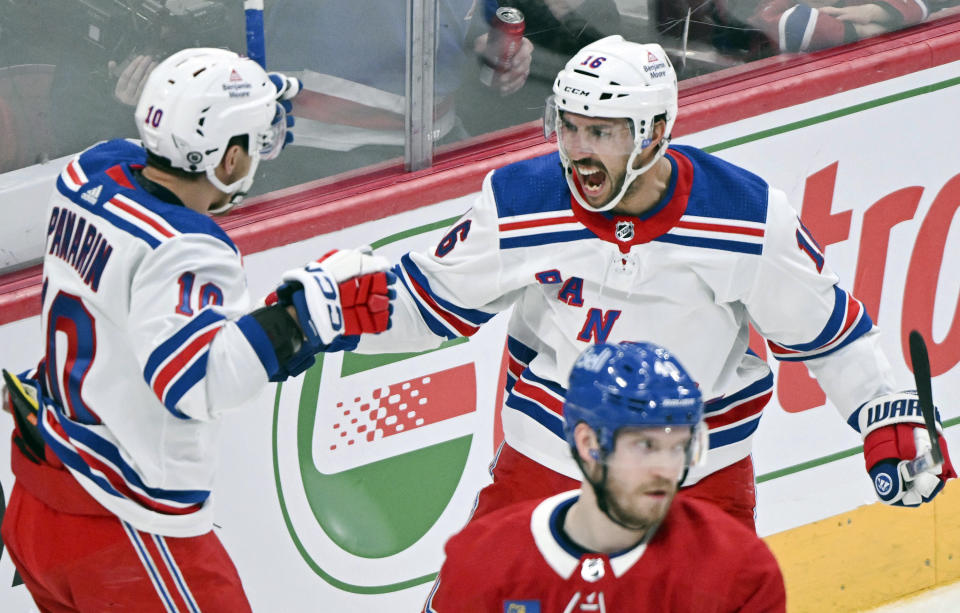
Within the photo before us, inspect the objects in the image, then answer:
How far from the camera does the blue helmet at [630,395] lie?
2094 mm

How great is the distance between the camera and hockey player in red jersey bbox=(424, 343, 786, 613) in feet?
6.91

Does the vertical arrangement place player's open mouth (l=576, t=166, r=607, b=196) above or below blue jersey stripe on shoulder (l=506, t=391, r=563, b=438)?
above

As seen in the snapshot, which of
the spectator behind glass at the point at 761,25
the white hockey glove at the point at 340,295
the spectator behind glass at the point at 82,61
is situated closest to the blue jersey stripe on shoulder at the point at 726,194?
the white hockey glove at the point at 340,295

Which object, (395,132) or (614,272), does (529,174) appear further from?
(395,132)

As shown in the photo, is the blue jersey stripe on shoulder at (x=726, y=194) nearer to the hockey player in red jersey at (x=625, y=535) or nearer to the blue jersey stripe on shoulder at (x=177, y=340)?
the hockey player in red jersey at (x=625, y=535)

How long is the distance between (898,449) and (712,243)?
0.48 m

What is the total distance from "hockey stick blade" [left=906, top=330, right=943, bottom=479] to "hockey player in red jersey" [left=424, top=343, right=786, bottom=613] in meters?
0.50

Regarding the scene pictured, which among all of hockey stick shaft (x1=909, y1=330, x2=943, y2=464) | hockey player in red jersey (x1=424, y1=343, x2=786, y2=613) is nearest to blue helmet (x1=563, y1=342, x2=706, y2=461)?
hockey player in red jersey (x1=424, y1=343, x2=786, y2=613)

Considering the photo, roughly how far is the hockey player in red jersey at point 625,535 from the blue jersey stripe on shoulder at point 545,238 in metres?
0.66

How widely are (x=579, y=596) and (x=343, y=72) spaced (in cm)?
159

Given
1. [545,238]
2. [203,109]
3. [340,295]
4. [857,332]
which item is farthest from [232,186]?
[857,332]

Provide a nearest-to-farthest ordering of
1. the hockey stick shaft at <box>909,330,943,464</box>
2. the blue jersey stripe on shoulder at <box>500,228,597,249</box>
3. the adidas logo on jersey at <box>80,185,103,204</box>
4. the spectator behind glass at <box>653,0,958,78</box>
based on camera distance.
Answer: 1. the hockey stick shaft at <box>909,330,943,464</box>
2. the adidas logo on jersey at <box>80,185,103,204</box>
3. the blue jersey stripe on shoulder at <box>500,228,597,249</box>
4. the spectator behind glass at <box>653,0,958,78</box>

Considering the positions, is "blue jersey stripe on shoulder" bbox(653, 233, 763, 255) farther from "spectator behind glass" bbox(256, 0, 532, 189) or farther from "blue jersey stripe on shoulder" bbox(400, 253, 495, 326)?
"spectator behind glass" bbox(256, 0, 532, 189)

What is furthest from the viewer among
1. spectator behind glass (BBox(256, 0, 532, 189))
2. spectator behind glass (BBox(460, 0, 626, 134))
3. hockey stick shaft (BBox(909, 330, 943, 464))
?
spectator behind glass (BBox(460, 0, 626, 134))
